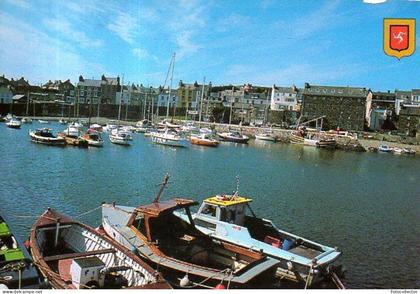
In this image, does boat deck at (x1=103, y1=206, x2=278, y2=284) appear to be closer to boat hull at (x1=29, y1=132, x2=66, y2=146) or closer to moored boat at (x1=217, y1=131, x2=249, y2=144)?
boat hull at (x1=29, y1=132, x2=66, y2=146)

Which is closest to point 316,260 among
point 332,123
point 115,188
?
point 115,188

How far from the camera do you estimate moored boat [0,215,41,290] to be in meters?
2.80

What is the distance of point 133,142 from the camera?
11.1 metres

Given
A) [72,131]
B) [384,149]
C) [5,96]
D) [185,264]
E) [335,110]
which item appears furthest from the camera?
[384,149]

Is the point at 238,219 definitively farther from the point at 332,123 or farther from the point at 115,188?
the point at 332,123

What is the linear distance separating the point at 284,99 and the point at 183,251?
2183 cm

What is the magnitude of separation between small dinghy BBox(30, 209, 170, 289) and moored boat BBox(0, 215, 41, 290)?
102mm

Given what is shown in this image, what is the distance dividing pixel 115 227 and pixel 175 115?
715 centimetres

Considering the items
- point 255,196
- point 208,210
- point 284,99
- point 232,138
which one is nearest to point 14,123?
point 255,196

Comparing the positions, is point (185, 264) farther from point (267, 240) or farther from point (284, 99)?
point (284, 99)

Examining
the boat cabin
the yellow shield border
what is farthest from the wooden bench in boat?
the yellow shield border

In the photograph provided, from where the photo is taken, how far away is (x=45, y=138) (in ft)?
32.3

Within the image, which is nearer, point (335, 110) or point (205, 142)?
point (205, 142)

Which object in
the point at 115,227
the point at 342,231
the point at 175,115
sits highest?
the point at 175,115
